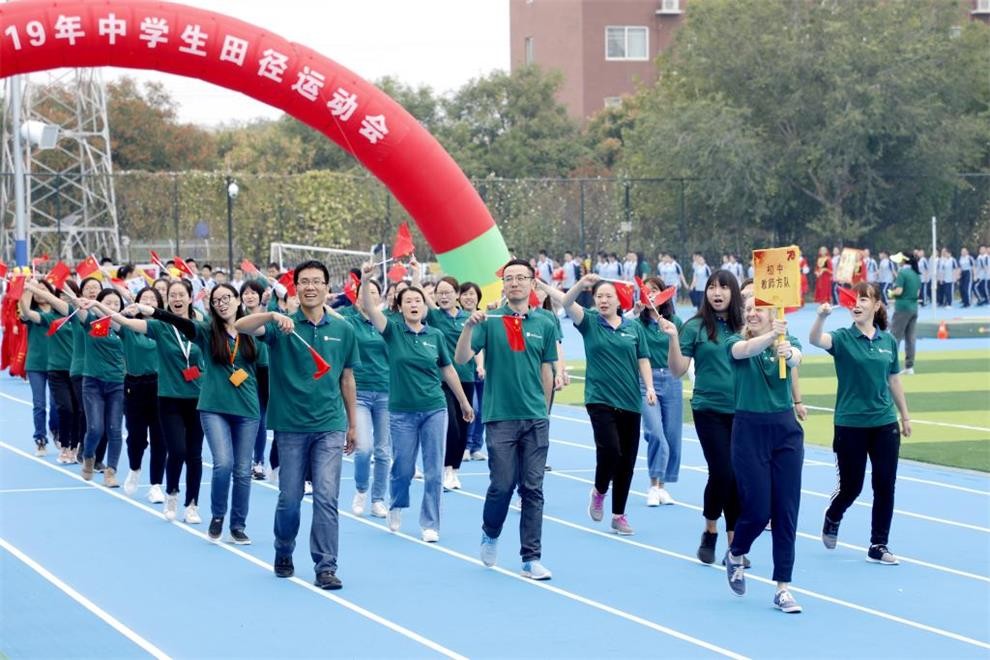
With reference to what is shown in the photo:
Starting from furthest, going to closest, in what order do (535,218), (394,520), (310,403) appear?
(535,218) → (394,520) → (310,403)

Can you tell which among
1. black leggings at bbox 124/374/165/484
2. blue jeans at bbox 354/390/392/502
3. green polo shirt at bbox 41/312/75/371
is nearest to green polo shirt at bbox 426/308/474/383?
blue jeans at bbox 354/390/392/502

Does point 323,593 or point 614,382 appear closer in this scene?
point 323,593

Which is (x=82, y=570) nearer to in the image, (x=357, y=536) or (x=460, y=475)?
(x=357, y=536)

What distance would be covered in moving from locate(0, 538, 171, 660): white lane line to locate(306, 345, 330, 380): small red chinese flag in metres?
1.87

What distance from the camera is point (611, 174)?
59625 millimetres

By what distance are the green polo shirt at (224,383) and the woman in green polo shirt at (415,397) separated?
95 cm

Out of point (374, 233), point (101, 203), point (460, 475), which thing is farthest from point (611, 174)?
point (460, 475)

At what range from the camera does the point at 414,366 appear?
447 inches

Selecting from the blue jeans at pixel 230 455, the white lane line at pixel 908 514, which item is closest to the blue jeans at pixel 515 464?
the blue jeans at pixel 230 455

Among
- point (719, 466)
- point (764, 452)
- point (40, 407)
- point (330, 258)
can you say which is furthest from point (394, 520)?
point (330, 258)

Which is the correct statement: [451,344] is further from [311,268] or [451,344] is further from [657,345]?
[311,268]

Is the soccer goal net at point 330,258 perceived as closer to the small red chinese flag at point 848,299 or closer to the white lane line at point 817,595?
the white lane line at point 817,595

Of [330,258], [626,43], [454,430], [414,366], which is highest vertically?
[626,43]

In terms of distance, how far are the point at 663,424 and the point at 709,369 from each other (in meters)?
2.51
